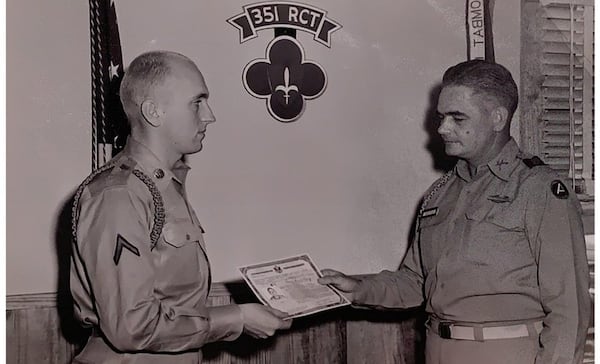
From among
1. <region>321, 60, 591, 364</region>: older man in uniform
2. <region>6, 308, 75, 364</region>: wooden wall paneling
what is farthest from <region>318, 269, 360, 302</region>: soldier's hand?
<region>6, 308, 75, 364</region>: wooden wall paneling

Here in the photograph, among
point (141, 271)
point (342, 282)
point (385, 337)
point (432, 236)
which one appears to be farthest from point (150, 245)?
point (385, 337)

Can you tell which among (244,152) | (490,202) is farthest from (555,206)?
(244,152)

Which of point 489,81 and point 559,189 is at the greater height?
point 489,81

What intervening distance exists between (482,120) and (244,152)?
0.62 m

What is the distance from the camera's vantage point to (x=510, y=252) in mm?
1639

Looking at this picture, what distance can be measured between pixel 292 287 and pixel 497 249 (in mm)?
396

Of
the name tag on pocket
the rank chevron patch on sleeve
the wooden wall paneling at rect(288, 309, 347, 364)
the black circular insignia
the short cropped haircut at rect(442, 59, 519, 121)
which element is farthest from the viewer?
the wooden wall paneling at rect(288, 309, 347, 364)

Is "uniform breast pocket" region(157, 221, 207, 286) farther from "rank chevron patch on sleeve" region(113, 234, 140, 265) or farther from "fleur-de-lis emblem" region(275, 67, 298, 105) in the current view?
"fleur-de-lis emblem" region(275, 67, 298, 105)

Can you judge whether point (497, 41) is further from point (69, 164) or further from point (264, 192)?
point (69, 164)

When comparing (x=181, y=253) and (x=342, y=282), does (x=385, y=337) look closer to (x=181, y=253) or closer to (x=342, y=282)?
(x=342, y=282)

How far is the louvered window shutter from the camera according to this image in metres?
1.89

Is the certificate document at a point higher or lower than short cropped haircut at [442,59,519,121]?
lower

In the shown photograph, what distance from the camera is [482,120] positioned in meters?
1.71

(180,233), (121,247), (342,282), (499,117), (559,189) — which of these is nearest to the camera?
(121,247)
